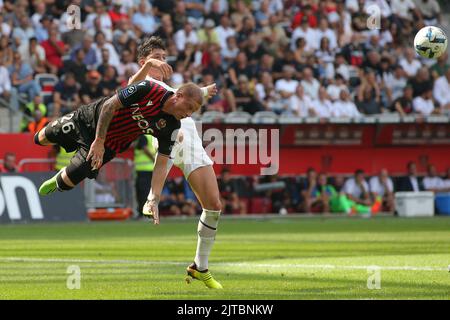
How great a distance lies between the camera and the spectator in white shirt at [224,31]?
108 feet

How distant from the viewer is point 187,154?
12984 millimetres

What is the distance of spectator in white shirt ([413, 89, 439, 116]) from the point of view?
110ft

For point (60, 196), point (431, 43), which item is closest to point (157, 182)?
point (431, 43)

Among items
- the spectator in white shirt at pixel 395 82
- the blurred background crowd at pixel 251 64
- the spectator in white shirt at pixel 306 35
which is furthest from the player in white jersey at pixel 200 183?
the spectator in white shirt at pixel 395 82

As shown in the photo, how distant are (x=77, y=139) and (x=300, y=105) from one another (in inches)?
721

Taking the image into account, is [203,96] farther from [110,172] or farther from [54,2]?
[54,2]

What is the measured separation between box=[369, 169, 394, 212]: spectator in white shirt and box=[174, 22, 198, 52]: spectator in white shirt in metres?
6.57

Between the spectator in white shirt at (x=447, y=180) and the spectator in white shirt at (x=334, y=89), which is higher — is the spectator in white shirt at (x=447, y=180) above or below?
below

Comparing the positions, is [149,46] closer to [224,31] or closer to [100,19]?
[100,19]

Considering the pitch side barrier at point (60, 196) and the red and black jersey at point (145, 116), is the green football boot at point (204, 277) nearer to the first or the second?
the red and black jersey at point (145, 116)

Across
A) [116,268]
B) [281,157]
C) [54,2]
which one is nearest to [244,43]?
[281,157]

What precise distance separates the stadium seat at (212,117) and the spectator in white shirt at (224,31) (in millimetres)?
3548

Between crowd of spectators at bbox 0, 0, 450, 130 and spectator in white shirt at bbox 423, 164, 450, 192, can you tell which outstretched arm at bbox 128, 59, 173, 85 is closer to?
crowd of spectators at bbox 0, 0, 450, 130

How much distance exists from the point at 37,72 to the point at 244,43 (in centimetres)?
665
